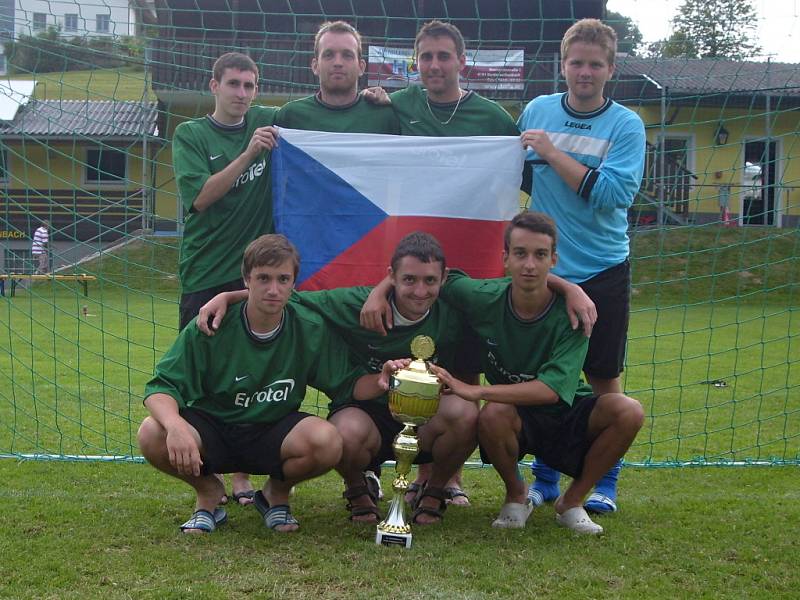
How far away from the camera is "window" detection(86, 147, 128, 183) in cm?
798

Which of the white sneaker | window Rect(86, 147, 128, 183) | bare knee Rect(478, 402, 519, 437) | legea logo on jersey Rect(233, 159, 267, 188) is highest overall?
window Rect(86, 147, 128, 183)

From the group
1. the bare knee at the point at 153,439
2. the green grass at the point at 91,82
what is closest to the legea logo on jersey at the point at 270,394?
the bare knee at the point at 153,439

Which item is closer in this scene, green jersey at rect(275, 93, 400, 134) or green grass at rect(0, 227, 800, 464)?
green jersey at rect(275, 93, 400, 134)

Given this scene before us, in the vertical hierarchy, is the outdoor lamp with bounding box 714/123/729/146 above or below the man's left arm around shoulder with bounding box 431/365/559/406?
above

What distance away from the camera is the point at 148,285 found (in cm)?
1233

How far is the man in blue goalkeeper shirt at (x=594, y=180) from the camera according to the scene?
361 cm

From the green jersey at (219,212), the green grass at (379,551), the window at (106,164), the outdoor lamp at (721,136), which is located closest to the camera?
the green grass at (379,551)

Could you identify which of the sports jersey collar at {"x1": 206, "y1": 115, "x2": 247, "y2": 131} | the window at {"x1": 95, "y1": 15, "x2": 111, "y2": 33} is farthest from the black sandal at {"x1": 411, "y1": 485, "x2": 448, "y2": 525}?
the window at {"x1": 95, "y1": 15, "x2": 111, "y2": 33}

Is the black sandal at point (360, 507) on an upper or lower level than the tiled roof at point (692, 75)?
lower

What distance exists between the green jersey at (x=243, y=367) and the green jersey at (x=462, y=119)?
1054mm

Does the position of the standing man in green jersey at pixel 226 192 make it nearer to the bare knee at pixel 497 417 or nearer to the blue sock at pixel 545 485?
the bare knee at pixel 497 417

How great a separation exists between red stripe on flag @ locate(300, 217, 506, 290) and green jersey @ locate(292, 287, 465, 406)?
31 cm

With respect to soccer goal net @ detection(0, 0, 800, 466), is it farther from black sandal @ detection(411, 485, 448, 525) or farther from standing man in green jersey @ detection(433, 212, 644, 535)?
black sandal @ detection(411, 485, 448, 525)

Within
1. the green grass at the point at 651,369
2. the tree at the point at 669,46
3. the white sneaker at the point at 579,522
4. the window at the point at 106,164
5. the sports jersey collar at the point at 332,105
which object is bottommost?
the green grass at the point at 651,369
